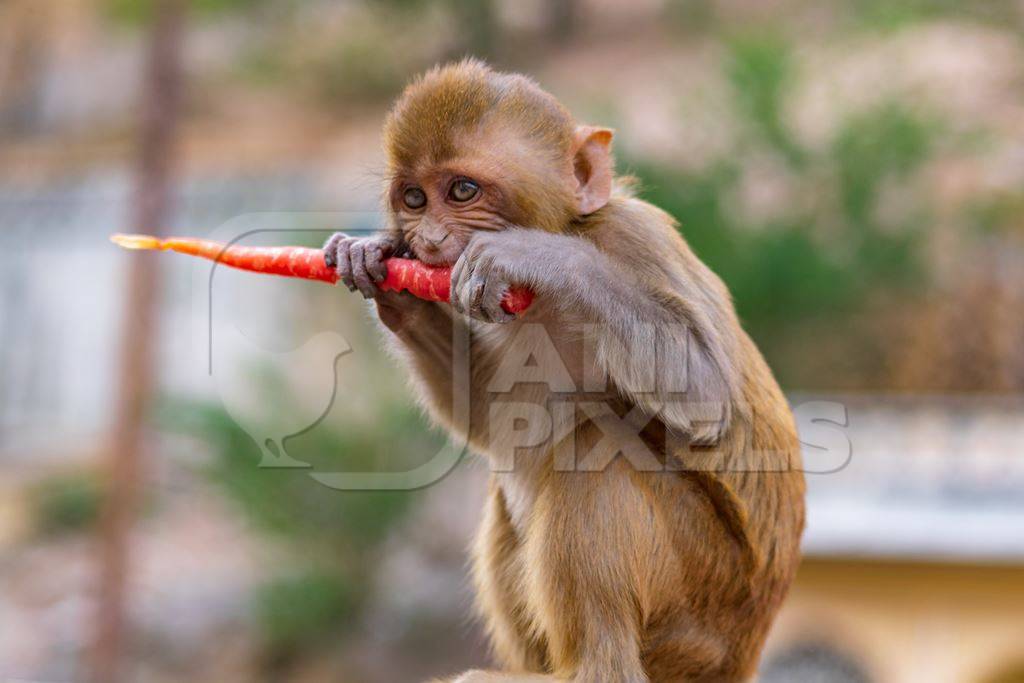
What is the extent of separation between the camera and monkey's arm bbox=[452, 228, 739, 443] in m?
3.78

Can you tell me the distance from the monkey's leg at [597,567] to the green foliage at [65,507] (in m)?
17.6

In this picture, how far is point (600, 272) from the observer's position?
3863mm

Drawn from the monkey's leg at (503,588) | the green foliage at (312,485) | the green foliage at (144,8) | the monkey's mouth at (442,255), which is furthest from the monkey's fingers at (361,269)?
the green foliage at (144,8)

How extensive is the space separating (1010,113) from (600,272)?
22987 mm

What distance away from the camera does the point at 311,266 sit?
445 centimetres

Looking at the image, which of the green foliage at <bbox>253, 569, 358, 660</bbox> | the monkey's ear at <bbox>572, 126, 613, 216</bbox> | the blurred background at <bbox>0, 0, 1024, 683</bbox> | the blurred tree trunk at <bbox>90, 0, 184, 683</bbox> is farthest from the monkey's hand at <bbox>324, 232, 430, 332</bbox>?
the green foliage at <bbox>253, 569, 358, 660</bbox>

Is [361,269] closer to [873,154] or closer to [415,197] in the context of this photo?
[415,197]

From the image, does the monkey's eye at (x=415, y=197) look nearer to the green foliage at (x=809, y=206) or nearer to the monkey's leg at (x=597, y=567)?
the monkey's leg at (x=597, y=567)

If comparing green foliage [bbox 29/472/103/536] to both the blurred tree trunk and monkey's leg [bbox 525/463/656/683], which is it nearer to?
the blurred tree trunk

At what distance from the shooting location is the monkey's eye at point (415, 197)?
4.09 m

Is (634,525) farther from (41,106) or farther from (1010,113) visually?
(41,106)

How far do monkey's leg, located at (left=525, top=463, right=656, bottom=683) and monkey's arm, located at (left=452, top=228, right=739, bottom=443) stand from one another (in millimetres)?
331

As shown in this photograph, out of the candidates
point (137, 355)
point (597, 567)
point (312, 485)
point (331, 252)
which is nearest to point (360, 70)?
point (137, 355)

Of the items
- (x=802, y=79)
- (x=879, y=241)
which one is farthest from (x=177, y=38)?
(x=879, y=241)
